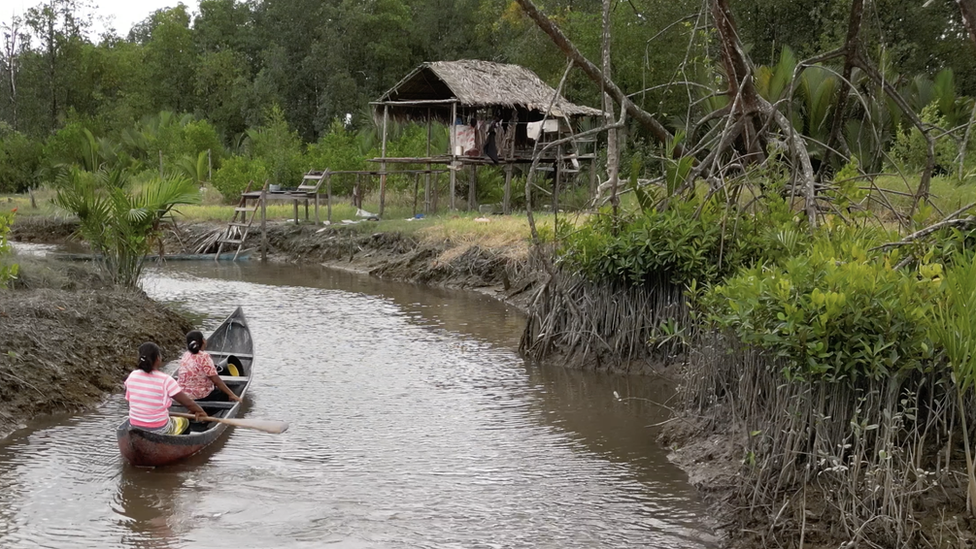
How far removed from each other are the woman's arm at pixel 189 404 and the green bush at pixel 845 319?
4.54m

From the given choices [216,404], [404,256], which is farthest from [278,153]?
[216,404]

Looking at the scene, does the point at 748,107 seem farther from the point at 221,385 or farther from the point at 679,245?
the point at 221,385

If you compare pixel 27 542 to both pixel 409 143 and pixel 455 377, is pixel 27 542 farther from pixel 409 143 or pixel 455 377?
pixel 409 143

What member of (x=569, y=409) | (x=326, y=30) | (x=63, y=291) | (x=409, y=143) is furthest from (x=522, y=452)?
(x=326, y=30)

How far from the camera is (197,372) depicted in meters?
9.02

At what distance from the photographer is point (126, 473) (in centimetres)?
763

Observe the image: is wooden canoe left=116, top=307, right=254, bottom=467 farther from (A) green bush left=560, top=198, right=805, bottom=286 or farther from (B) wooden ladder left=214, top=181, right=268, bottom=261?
(B) wooden ladder left=214, top=181, right=268, bottom=261

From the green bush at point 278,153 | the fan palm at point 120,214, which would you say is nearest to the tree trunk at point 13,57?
the green bush at point 278,153

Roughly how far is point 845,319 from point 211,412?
579 cm

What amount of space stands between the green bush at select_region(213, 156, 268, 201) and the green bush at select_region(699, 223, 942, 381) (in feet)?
75.2

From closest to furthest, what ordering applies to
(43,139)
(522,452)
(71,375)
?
(522,452)
(71,375)
(43,139)

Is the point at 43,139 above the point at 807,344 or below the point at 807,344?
above

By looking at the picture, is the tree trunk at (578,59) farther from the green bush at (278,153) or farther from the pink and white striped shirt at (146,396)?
the green bush at (278,153)

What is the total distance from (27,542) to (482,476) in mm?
3238
